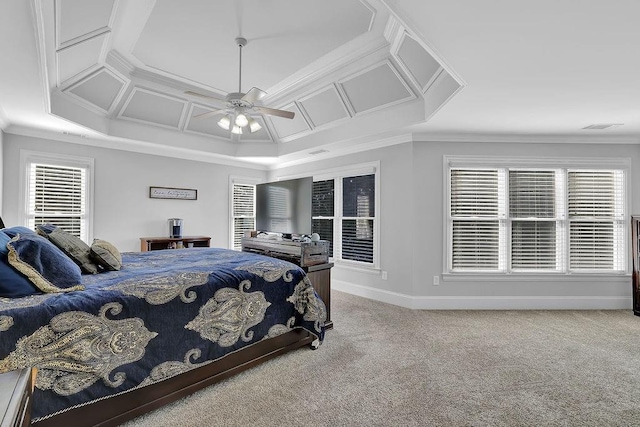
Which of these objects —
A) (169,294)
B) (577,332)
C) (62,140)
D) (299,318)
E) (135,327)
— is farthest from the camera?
(62,140)

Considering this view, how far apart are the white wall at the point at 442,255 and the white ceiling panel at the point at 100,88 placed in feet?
12.7

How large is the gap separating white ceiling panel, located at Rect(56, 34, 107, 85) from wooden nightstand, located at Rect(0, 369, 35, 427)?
110 inches

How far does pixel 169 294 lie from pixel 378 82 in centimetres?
333

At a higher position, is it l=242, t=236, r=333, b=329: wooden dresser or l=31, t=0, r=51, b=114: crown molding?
l=31, t=0, r=51, b=114: crown molding

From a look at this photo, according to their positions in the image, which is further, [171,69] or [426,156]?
[426,156]

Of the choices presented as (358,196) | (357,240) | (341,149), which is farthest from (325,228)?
(341,149)

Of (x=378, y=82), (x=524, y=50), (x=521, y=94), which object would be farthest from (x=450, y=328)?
(x=378, y=82)

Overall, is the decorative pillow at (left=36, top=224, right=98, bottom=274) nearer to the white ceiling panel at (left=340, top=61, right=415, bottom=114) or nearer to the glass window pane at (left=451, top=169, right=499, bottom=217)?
the white ceiling panel at (left=340, top=61, right=415, bottom=114)

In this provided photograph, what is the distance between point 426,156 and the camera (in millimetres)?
4375

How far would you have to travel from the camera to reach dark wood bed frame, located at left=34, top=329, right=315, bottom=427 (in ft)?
5.61

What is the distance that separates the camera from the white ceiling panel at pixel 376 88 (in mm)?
3664

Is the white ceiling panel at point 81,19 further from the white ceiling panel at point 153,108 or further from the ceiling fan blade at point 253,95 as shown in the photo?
the white ceiling panel at point 153,108

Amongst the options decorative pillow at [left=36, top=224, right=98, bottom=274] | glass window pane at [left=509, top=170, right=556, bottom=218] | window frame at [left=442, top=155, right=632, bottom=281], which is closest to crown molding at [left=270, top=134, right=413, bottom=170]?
window frame at [left=442, top=155, right=632, bottom=281]

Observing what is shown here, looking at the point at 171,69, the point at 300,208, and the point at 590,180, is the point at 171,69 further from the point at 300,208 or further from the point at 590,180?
the point at 590,180
